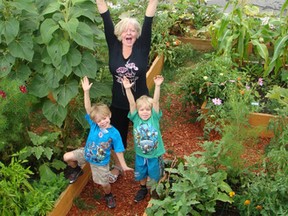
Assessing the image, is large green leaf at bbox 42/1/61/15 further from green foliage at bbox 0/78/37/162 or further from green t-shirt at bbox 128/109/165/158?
green t-shirt at bbox 128/109/165/158

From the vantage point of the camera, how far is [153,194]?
432 centimetres

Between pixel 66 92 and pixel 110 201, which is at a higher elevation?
pixel 66 92

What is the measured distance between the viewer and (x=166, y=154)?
18.4 ft

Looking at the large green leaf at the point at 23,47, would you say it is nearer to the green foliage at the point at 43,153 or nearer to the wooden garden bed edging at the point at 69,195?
the green foliage at the point at 43,153

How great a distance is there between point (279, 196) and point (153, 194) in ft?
3.76

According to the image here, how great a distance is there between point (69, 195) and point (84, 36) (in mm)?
1605

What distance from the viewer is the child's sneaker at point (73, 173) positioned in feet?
15.3

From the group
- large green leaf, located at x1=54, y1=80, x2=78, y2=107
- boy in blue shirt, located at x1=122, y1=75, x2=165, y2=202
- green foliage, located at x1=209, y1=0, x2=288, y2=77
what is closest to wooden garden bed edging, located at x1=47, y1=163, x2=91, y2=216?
boy in blue shirt, located at x1=122, y1=75, x2=165, y2=202

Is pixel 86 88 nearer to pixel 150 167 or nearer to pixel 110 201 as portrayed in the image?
pixel 150 167

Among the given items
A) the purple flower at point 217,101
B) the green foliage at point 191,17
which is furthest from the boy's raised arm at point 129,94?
the green foliage at point 191,17

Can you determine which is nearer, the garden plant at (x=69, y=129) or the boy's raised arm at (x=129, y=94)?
the garden plant at (x=69, y=129)

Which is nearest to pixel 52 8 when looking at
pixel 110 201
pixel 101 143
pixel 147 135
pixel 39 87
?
pixel 39 87

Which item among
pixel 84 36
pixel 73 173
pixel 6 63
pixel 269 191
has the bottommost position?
pixel 73 173

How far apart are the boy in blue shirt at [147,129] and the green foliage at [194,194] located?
41 cm
